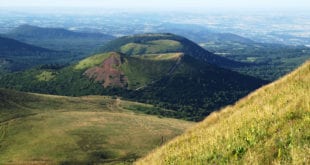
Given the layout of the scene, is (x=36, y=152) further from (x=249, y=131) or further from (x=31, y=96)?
(x=249, y=131)

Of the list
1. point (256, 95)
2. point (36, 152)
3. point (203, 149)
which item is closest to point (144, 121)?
point (36, 152)

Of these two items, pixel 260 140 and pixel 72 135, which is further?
pixel 72 135

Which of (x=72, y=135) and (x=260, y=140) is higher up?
(x=260, y=140)

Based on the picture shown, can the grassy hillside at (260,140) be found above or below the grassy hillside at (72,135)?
above

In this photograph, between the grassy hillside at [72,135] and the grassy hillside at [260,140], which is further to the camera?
the grassy hillside at [72,135]

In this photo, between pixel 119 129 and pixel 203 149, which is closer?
pixel 203 149
